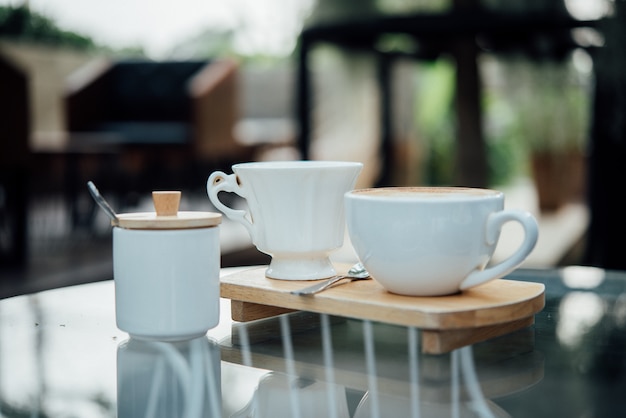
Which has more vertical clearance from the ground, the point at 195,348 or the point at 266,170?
the point at 266,170

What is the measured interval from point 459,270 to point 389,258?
0.04m

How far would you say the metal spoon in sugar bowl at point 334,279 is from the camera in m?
0.52

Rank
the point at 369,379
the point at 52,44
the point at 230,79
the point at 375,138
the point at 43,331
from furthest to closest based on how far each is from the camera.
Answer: the point at 52,44
the point at 230,79
the point at 375,138
the point at 43,331
the point at 369,379

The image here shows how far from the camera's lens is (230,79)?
12.4 ft

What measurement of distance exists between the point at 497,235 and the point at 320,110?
6.95 feet

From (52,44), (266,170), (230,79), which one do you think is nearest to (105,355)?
(266,170)

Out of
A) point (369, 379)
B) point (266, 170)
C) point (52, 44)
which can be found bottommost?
point (369, 379)

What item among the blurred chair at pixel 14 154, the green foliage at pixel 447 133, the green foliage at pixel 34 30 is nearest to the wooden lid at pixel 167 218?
the blurred chair at pixel 14 154

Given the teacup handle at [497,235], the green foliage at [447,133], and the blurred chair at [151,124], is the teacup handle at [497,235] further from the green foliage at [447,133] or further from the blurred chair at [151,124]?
the green foliage at [447,133]

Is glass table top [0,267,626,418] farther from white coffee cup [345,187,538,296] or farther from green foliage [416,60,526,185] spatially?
green foliage [416,60,526,185]

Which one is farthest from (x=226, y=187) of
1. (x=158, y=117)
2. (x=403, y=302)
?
(x=158, y=117)

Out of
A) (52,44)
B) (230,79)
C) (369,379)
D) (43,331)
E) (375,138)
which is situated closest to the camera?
(369,379)

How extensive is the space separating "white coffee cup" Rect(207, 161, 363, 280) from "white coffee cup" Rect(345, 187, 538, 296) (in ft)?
0.16

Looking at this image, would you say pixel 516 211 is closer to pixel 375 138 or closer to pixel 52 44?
pixel 375 138
